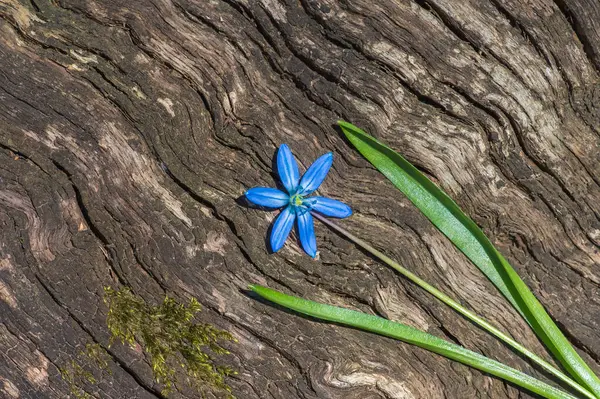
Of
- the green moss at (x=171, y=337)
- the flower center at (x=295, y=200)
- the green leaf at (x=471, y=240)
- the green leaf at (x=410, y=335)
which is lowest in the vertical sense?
the green moss at (x=171, y=337)

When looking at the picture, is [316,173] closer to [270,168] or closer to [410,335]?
[270,168]

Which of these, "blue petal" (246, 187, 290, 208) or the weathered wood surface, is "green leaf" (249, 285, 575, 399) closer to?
the weathered wood surface

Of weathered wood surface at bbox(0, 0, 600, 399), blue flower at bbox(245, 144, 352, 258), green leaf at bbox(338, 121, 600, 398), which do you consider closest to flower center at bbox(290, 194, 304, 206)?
blue flower at bbox(245, 144, 352, 258)

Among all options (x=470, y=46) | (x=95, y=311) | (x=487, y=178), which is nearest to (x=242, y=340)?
(x=95, y=311)

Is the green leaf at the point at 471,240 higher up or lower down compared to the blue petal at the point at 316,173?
higher up

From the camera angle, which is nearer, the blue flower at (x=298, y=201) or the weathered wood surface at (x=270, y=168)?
the weathered wood surface at (x=270, y=168)

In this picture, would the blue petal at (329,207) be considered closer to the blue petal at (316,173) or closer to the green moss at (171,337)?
the blue petal at (316,173)

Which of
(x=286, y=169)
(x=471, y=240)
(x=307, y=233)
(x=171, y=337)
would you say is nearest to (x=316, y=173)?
(x=286, y=169)

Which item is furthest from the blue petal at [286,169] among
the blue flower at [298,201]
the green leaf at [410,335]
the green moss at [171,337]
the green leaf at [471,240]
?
the green moss at [171,337]
